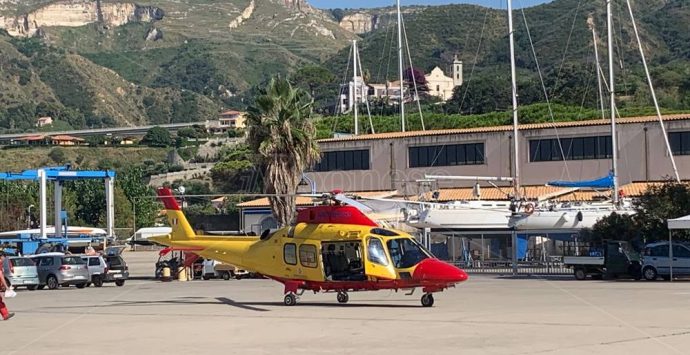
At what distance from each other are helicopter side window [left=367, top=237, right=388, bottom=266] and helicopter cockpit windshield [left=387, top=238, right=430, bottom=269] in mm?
205

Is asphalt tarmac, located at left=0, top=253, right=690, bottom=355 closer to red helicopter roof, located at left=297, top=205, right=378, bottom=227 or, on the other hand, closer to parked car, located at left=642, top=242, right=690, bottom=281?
red helicopter roof, located at left=297, top=205, right=378, bottom=227

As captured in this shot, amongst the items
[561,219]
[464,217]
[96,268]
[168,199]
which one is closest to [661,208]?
[561,219]

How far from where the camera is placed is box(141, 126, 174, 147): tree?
17625cm

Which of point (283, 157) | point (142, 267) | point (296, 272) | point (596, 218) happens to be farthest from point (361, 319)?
point (142, 267)

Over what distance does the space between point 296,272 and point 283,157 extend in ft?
84.9

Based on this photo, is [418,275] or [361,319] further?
[418,275]

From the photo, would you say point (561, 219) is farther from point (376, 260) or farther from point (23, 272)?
point (23, 272)

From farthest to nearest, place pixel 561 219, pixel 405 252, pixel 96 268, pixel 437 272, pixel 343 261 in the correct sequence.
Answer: pixel 561 219 < pixel 96 268 < pixel 343 261 < pixel 405 252 < pixel 437 272

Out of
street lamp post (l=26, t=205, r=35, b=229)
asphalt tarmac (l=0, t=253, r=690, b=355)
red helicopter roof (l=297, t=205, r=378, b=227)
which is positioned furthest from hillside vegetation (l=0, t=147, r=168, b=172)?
red helicopter roof (l=297, t=205, r=378, b=227)

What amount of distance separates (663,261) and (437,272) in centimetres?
1507

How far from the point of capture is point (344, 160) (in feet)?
233

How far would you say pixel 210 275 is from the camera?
4825 centimetres

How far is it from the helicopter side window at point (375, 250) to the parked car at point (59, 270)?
59.0 ft

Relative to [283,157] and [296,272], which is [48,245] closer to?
[283,157]
